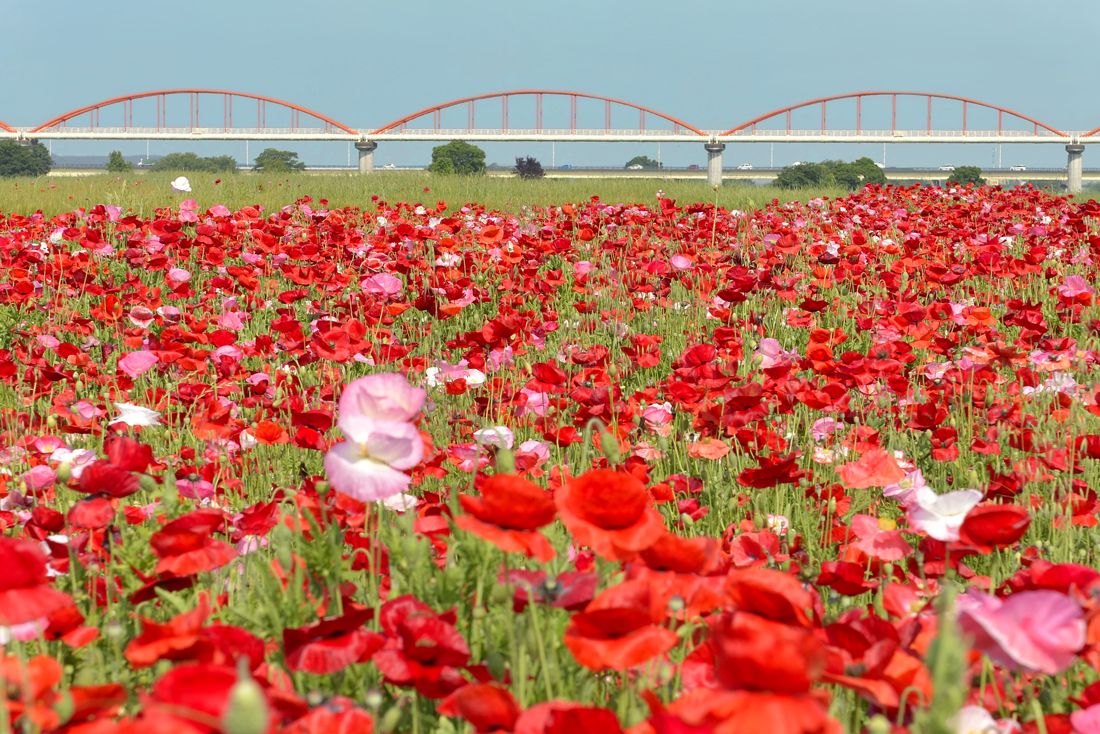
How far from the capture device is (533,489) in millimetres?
1097

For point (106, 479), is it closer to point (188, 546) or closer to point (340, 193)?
point (188, 546)

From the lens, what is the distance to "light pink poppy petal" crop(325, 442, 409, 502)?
123 centimetres

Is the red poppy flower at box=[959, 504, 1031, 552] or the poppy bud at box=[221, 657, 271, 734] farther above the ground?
the poppy bud at box=[221, 657, 271, 734]

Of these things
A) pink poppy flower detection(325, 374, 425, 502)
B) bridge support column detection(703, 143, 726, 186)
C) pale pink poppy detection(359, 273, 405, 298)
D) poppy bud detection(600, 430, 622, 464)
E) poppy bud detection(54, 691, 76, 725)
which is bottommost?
poppy bud detection(54, 691, 76, 725)

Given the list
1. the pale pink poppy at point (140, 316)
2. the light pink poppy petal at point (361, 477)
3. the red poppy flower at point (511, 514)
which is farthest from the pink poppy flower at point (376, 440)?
the pale pink poppy at point (140, 316)

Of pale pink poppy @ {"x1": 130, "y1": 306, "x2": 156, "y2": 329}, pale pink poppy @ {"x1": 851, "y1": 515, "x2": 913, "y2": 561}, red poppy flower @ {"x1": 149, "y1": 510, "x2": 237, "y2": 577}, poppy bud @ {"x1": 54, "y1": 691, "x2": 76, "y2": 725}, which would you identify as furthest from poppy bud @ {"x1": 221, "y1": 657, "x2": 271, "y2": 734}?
pale pink poppy @ {"x1": 130, "y1": 306, "x2": 156, "y2": 329}

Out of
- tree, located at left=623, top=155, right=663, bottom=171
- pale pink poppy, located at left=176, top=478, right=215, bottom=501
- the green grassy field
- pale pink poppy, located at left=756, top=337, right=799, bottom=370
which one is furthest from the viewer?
tree, located at left=623, top=155, right=663, bottom=171

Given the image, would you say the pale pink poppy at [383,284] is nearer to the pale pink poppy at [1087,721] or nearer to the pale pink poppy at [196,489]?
the pale pink poppy at [196,489]

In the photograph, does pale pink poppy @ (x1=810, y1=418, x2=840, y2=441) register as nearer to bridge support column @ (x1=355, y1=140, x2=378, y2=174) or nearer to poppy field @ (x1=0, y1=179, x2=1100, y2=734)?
poppy field @ (x1=0, y1=179, x2=1100, y2=734)

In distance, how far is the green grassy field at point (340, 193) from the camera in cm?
1070

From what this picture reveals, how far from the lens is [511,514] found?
3.66 ft

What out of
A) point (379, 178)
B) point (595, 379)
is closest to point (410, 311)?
point (595, 379)

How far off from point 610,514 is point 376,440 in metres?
0.31

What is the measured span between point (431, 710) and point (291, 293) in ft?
9.53
